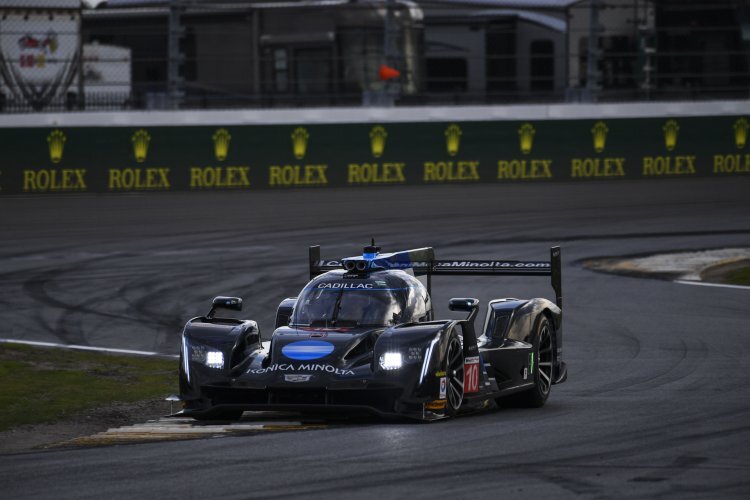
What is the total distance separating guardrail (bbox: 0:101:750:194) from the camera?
92.9ft

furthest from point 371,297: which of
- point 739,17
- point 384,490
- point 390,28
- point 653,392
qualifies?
point 739,17

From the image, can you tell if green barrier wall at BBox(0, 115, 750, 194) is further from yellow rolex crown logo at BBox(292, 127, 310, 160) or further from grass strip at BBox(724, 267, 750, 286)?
grass strip at BBox(724, 267, 750, 286)

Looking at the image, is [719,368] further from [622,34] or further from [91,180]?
[622,34]

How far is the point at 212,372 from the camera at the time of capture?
1048 centimetres

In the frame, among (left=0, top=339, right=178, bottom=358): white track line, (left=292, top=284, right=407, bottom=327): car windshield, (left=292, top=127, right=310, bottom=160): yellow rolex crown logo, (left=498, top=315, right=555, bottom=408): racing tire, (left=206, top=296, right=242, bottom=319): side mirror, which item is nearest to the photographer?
(left=292, top=284, right=407, bottom=327): car windshield

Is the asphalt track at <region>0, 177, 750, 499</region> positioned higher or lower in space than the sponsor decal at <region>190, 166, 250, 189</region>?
lower

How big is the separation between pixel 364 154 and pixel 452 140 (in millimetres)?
2030

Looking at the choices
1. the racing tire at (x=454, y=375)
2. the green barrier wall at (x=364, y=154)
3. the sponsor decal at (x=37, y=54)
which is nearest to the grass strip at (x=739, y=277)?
the green barrier wall at (x=364, y=154)

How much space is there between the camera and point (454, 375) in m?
10.6

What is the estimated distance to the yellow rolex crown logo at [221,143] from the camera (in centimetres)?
2916

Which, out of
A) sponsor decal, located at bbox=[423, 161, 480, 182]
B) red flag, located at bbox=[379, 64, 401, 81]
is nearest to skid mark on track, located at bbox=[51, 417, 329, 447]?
sponsor decal, located at bbox=[423, 161, 480, 182]

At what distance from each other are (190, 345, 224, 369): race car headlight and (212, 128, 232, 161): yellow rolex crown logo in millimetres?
18755

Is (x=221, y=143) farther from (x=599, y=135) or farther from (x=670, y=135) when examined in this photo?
(x=670, y=135)

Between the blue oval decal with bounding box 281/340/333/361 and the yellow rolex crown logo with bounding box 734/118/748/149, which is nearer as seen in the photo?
the blue oval decal with bounding box 281/340/333/361
